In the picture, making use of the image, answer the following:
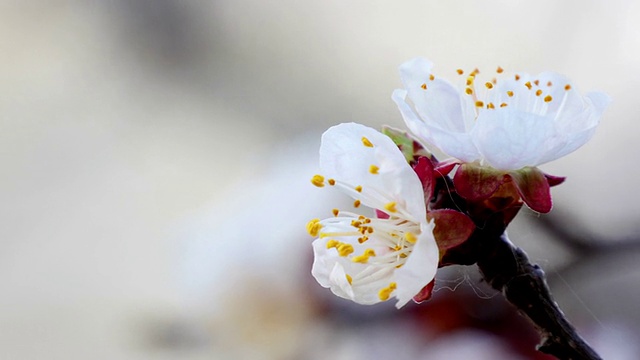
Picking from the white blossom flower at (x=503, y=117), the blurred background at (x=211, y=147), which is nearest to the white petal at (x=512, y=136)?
the white blossom flower at (x=503, y=117)

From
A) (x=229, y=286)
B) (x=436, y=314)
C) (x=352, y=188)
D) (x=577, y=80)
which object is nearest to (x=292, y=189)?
(x=229, y=286)

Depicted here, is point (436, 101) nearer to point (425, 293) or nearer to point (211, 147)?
point (425, 293)

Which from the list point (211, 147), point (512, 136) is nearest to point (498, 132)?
point (512, 136)

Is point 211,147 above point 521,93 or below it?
below

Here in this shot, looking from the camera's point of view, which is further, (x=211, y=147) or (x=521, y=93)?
(x=211, y=147)

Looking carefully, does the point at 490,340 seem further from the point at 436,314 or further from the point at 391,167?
the point at 391,167

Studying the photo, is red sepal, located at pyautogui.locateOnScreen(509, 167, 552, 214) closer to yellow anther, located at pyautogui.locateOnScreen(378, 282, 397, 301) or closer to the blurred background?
yellow anther, located at pyautogui.locateOnScreen(378, 282, 397, 301)

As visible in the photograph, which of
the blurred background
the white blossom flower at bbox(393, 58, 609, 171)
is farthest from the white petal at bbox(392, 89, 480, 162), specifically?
the blurred background
